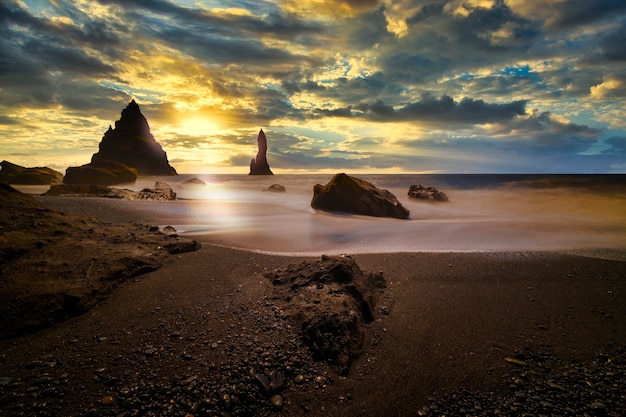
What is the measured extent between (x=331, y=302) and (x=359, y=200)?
9686 millimetres

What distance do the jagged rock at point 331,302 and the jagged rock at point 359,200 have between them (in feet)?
26.6

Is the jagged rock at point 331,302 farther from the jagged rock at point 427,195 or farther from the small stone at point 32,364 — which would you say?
the jagged rock at point 427,195

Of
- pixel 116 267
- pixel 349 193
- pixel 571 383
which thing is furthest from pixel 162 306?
pixel 349 193

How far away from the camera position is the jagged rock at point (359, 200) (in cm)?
1319

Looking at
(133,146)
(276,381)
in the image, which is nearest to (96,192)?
(276,381)

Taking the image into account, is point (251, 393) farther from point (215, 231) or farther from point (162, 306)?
point (215, 231)

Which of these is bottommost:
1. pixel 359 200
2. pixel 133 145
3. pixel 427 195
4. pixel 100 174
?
pixel 359 200

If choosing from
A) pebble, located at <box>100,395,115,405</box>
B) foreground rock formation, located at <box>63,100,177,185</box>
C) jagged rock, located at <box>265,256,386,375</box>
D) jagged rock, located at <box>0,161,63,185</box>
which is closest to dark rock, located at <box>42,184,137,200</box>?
jagged rock, located at <box>265,256,386,375</box>

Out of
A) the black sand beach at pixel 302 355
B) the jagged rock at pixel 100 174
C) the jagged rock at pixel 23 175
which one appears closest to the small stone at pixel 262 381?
the black sand beach at pixel 302 355

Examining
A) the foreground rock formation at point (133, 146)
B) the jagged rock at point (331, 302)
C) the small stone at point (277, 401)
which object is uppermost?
the foreground rock formation at point (133, 146)

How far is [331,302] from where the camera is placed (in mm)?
3941

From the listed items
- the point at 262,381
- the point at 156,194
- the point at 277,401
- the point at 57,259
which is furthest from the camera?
the point at 156,194

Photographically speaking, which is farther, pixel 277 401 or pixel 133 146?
pixel 133 146

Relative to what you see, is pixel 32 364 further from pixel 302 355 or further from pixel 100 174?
pixel 100 174
